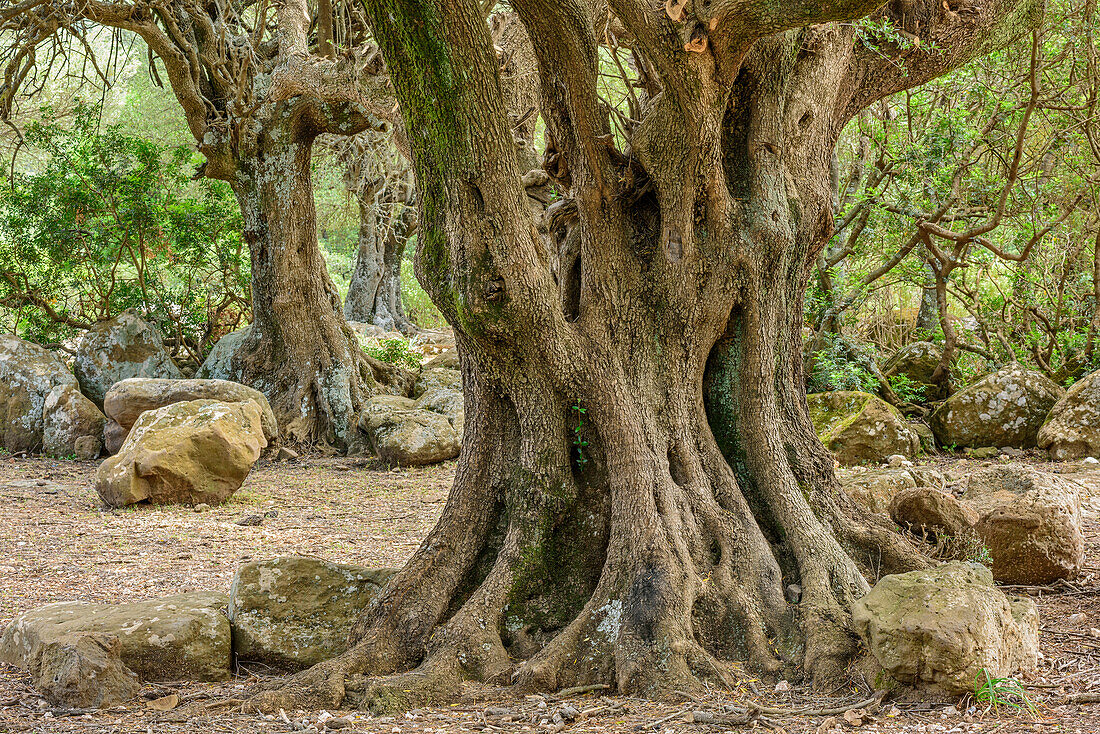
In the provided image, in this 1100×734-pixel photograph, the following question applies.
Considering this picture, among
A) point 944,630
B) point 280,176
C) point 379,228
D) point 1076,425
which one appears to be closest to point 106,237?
point 280,176

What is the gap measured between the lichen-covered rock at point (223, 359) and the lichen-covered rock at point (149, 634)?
25.8 feet

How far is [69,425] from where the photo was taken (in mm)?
10727

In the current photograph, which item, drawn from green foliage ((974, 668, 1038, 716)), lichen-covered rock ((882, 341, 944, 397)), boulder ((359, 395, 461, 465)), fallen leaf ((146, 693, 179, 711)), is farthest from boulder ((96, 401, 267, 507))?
lichen-covered rock ((882, 341, 944, 397))

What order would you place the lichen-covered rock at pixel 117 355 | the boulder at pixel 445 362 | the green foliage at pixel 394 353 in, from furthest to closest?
the boulder at pixel 445 362, the green foliage at pixel 394 353, the lichen-covered rock at pixel 117 355

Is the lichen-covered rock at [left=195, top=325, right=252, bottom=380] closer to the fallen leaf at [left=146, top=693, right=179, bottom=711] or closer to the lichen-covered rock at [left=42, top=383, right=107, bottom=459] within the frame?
the lichen-covered rock at [left=42, top=383, right=107, bottom=459]

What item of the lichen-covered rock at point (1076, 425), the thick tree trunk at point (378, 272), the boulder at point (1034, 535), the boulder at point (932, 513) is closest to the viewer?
the boulder at point (1034, 535)

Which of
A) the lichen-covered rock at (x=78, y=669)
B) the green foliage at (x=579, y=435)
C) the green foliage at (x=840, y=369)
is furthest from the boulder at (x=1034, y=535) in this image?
the green foliage at (x=840, y=369)

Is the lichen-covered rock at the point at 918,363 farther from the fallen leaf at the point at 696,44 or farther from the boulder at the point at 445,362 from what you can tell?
the fallen leaf at the point at 696,44

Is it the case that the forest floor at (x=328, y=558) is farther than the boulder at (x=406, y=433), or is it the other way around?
the boulder at (x=406, y=433)

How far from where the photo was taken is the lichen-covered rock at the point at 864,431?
9.80 m

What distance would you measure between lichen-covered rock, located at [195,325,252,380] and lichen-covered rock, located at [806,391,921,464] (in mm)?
7966

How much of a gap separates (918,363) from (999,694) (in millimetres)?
9137

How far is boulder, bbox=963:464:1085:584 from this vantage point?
5.29m

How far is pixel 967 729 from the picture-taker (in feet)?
A: 10.3
